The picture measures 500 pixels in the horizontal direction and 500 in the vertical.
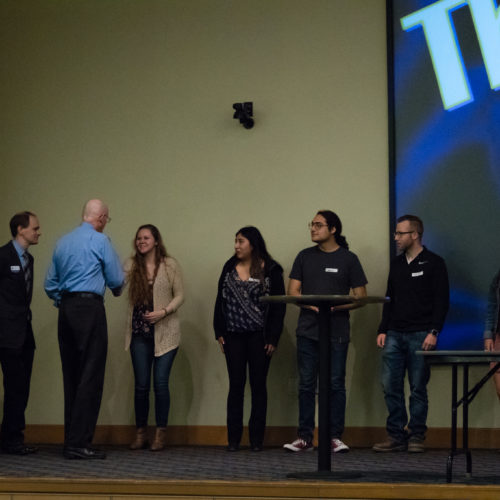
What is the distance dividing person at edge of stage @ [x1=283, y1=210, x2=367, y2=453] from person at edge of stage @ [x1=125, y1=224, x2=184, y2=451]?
78 cm

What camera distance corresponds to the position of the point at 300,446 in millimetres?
5902

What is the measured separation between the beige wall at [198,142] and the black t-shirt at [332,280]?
38 cm

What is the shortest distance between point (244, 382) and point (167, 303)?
2.34 ft

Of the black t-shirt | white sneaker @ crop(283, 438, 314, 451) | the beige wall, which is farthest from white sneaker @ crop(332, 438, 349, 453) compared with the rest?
the black t-shirt

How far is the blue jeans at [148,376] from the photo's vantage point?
6051 mm

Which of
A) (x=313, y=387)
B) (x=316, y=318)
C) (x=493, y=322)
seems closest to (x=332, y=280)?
(x=316, y=318)

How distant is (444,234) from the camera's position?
6.20m

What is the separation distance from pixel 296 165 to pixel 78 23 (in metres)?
1.90

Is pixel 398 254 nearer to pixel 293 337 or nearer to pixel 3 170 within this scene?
pixel 293 337

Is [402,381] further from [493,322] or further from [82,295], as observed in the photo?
[82,295]

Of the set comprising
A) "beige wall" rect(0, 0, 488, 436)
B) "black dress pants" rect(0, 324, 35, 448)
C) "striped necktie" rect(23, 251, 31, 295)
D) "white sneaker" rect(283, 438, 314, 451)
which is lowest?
"white sneaker" rect(283, 438, 314, 451)

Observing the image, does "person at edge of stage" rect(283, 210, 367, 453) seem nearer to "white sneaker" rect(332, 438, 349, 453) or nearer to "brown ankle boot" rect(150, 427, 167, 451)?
"white sneaker" rect(332, 438, 349, 453)

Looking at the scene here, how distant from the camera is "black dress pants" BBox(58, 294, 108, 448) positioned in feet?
17.5

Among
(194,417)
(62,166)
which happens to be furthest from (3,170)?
(194,417)
